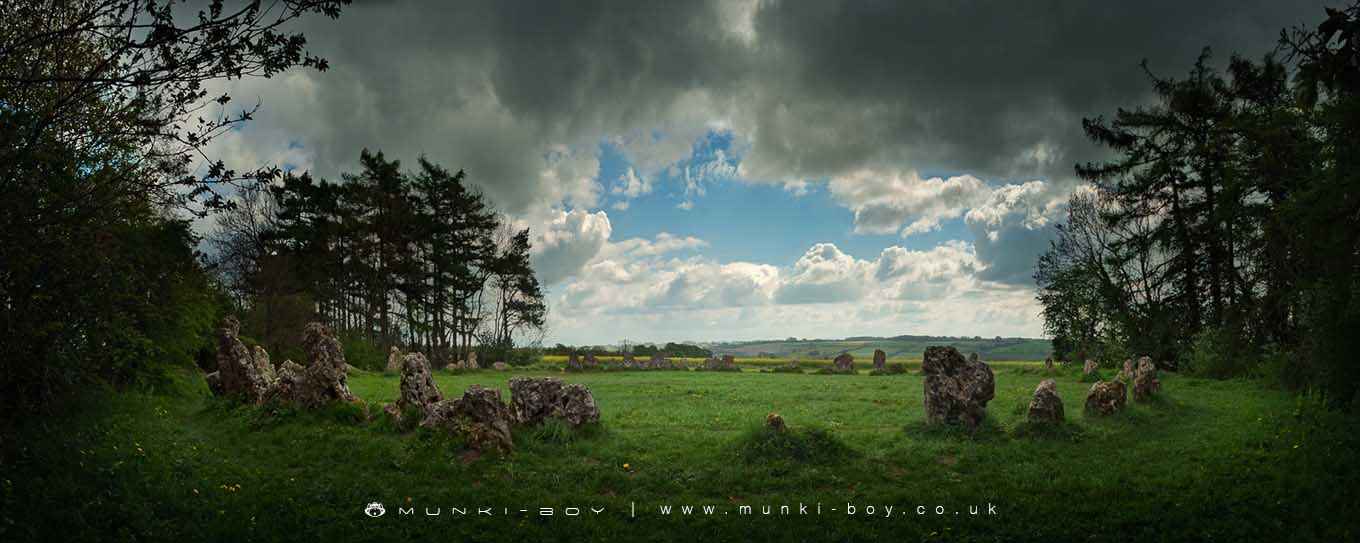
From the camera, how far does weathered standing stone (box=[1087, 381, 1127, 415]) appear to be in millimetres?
14953

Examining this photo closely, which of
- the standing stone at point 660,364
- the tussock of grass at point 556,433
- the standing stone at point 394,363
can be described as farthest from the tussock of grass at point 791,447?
the standing stone at point 660,364

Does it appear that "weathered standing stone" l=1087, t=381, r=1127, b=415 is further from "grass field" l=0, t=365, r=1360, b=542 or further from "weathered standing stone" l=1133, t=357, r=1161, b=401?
"weathered standing stone" l=1133, t=357, r=1161, b=401

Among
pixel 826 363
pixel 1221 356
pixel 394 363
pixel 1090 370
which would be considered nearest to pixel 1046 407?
pixel 1221 356

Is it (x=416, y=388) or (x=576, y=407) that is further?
(x=416, y=388)

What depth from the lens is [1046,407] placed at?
13578 millimetres

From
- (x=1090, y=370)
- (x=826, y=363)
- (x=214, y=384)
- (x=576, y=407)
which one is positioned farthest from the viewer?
(x=826, y=363)

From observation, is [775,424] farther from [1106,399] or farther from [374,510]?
[1106,399]

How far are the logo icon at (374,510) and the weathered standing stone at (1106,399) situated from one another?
47.6ft

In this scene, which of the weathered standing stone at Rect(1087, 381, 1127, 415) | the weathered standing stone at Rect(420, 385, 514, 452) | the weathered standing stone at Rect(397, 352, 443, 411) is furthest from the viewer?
the weathered standing stone at Rect(1087, 381, 1127, 415)

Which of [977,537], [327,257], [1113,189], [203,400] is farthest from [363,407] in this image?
[1113,189]

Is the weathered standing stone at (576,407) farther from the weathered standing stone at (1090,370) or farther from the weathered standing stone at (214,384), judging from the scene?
the weathered standing stone at (1090,370)

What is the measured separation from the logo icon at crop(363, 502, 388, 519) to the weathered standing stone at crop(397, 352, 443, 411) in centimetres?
393

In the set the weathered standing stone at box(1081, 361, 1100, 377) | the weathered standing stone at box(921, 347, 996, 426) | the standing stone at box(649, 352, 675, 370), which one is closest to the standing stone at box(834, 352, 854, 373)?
the standing stone at box(649, 352, 675, 370)

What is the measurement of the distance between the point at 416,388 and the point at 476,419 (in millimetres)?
2367
